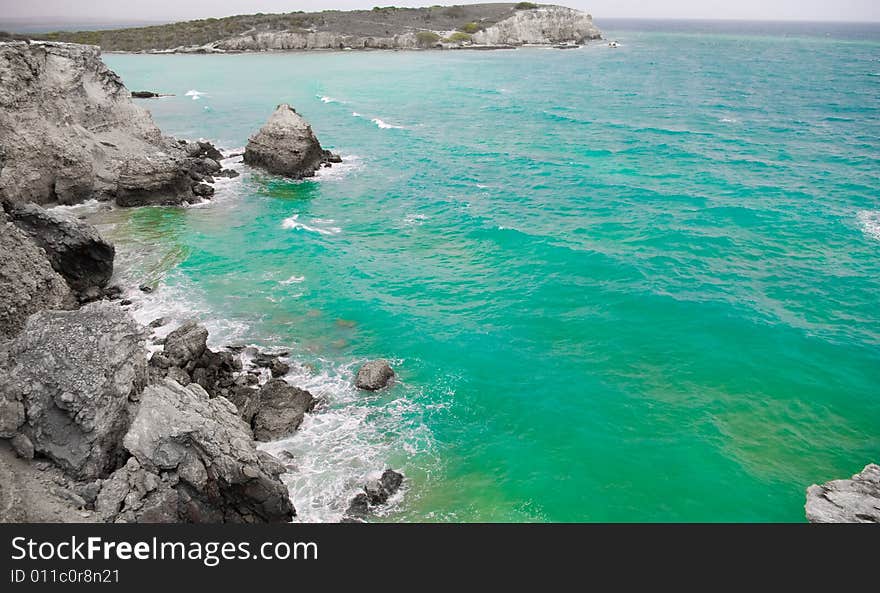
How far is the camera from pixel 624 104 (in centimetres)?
9969

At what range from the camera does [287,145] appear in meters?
62.6

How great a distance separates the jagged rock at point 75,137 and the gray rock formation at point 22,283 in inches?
814

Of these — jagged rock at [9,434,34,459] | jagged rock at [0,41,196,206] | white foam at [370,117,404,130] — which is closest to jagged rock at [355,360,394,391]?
jagged rock at [9,434,34,459]

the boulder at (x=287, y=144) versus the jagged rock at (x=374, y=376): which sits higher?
the boulder at (x=287, y=144)

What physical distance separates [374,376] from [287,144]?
40.5 metres

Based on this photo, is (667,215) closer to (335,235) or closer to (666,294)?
(666,294)

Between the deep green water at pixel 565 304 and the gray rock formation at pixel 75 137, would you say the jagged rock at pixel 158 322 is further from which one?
the gray rock formation at pixel 75 137

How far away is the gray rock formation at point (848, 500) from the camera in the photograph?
19.6 meters

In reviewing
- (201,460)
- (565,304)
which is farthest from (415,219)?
(201,460)

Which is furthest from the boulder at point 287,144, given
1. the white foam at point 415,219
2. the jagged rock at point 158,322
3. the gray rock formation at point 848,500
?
the gray rock formation at point 848,500

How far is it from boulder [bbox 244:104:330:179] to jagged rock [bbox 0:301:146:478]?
44.9m

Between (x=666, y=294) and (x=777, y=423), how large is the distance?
1239 cm

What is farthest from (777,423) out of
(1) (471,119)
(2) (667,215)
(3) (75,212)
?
(1) (471,119)

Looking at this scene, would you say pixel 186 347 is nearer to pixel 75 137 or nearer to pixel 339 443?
pixel 339 443
